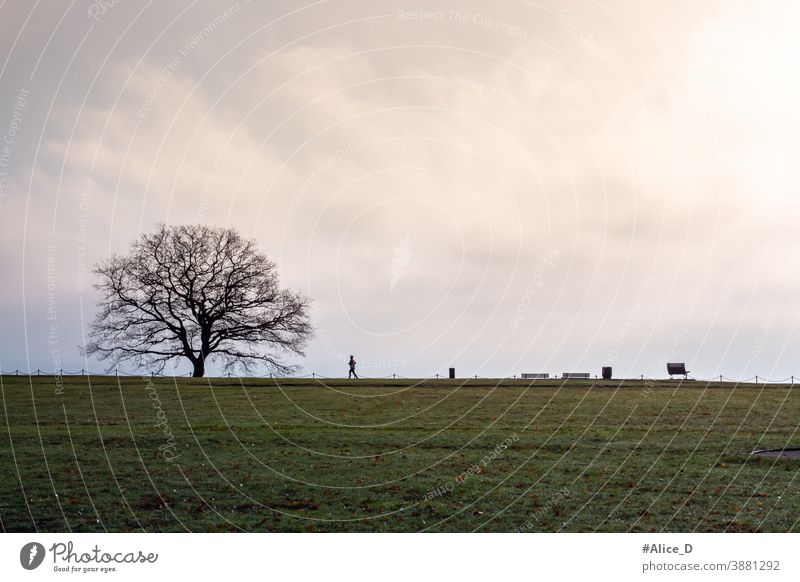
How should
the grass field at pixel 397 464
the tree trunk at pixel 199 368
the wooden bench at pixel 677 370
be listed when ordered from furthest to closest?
the tree trunk at pixel 199 368
the wooden bench at pixel 677 370
the grass field at pixel 397 464

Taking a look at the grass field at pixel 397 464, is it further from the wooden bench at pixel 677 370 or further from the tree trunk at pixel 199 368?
the tree trunk at pixel 199 368

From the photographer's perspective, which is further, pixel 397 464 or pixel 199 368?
pixel 199 368

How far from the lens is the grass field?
52.1ft

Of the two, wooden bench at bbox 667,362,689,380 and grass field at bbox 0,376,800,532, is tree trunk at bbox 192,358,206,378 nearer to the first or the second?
grass field at bbox 0,376,800,532

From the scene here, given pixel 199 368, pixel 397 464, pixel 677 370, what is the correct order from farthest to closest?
pixel 199 368
pixel 677 370
pixel 397 464

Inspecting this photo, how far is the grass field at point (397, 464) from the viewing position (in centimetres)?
1587

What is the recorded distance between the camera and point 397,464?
21094 mm

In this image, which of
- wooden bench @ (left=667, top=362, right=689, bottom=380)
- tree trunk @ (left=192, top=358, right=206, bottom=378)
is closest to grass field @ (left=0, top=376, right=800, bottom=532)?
wooden bench @ (left=667, top=362, right=689, bottom=380)

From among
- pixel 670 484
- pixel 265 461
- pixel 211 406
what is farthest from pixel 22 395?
pixel 670 484

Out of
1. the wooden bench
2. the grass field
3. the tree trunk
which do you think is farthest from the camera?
the tree trunk

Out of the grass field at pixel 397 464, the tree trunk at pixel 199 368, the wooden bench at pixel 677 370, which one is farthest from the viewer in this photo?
the tree trunk at pixel 199 368

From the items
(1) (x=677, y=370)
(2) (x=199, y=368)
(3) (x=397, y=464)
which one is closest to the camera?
(3) (x=397, y=464)

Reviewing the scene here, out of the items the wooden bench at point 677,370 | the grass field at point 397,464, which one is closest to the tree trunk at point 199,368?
the grass field at point 397,464
